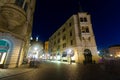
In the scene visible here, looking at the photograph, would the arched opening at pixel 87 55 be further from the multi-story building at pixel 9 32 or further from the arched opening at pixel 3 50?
the arched opening at pixel 3 50

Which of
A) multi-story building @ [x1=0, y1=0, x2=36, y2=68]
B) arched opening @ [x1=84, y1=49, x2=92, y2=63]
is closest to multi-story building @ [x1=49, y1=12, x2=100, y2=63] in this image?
arched opening @ [x1=84, y1=49, x2=92, y2=63]

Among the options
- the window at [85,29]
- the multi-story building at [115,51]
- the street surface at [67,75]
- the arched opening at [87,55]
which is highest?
the window at [85,29]

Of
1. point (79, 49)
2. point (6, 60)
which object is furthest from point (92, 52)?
point (6, 60)

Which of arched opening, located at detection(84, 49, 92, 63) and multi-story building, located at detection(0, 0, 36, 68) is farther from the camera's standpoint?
arched opening, located at detection(84, 49, 92, 63)

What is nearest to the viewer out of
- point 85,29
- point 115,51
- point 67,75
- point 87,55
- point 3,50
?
point 67,75

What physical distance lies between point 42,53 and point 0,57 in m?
77.3

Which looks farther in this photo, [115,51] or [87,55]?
[115,51]

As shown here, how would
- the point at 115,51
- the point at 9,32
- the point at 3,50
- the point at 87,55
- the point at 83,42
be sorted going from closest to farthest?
the point at 3,50 → the point at 9,32 → the point at 87,55 → the point at 83,42 → the point at 115,51

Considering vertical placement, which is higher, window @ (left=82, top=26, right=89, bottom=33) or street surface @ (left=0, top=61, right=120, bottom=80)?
window @ (left=82, top=26, right=89, bottom=33)

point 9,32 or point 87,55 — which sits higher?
point 9,32

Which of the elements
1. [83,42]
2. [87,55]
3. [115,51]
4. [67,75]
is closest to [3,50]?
[67,75]

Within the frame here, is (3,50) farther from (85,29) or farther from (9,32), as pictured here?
(85,29)

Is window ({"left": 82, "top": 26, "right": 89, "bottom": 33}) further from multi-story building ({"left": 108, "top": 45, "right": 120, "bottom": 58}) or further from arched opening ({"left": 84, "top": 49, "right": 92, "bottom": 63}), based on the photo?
multi-story building ({"left": 108, "top": 45, "right": 120, "bottom": 58})

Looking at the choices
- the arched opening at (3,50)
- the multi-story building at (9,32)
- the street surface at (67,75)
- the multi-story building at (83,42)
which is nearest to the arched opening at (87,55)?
the multi-story building at (83,42)
